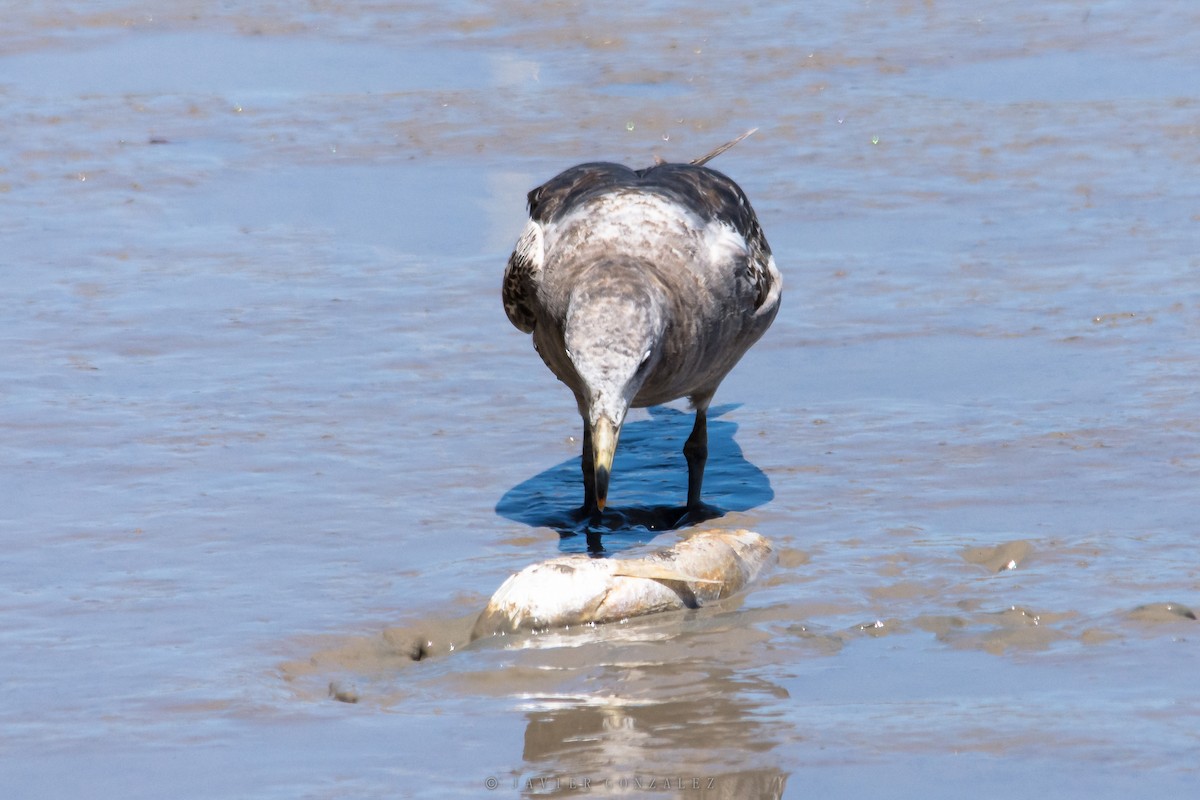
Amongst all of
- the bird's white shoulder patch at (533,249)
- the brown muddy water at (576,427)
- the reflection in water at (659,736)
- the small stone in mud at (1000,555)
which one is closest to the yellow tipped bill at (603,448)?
the brown muddy water at (576,427)

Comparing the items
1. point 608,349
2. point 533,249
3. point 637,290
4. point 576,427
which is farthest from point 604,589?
point 576,427

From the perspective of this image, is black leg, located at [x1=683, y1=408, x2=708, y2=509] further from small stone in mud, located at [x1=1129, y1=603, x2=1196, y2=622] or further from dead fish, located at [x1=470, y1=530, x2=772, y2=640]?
small stone in mud, located at [x1=1129, y1=603, x2=1196, y2=622]

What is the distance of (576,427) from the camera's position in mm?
8133

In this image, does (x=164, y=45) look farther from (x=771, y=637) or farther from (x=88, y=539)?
(x=771, y=637)

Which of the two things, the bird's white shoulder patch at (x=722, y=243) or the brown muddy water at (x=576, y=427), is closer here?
the brown muddy water at (x=576, y=427)

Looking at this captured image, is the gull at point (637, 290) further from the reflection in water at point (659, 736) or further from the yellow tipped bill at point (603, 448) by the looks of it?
the reflection in water at point (659, 736)

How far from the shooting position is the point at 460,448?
7836 mm

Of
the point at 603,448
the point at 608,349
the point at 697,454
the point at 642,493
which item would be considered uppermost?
the point at 608,349

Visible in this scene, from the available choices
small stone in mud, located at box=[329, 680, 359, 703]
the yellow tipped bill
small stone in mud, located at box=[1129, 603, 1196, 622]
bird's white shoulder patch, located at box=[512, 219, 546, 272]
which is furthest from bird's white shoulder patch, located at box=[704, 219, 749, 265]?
small stone in mud, located at box=[329, 680, 359, 703]

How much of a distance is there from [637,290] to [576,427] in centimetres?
189

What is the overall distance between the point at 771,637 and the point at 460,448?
2474 mm

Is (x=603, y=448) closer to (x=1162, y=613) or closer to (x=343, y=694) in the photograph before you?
(x=343, y=694)

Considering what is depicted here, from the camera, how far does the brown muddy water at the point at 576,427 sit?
5.00m

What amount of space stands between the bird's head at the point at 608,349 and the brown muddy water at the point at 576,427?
0.64m
